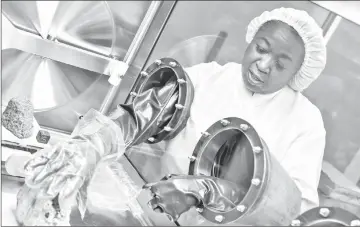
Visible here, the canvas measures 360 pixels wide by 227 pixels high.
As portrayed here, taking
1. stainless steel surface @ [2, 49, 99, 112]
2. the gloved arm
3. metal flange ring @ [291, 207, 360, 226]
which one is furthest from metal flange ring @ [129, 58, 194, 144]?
metal flange ring @ [291, 207, 360, 226]

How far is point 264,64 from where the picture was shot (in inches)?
38.7

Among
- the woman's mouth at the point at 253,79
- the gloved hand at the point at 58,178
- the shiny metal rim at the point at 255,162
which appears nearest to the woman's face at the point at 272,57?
the woman's mouth at the point at 253,79

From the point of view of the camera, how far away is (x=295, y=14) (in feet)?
3.24

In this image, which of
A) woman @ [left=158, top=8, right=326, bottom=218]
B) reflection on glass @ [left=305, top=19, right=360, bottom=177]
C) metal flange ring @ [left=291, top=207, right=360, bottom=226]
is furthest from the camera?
reflection on glass @ [left=305, top=19, right=360, bottom=177]

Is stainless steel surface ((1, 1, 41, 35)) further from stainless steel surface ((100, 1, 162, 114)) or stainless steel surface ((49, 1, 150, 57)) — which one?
stainless steel surface ((100, 1, 162, 114))

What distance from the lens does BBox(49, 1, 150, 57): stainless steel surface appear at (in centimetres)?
89

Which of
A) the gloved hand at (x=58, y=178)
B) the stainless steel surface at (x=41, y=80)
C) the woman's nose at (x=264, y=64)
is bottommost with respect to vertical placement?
the gloved hand at (x=58, y=178)

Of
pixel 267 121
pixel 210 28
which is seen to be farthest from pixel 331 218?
pixel 210 28

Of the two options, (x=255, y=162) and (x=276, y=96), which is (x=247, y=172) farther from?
(x=276, y=96)

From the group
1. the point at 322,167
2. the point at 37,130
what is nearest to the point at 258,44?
the point at 322,167

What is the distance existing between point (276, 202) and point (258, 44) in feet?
1.09

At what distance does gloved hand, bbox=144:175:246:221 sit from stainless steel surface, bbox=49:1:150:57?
334 millimetres

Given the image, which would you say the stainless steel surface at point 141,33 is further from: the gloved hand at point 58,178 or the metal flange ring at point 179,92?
the gloved hand at point 58,178

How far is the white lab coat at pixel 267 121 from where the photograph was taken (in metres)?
1.01
